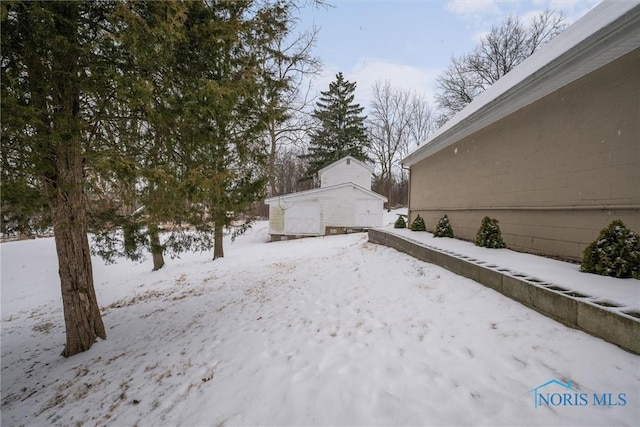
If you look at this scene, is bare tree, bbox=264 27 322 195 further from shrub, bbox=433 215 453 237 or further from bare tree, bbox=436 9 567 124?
bare tree, bbox=436 9 567 124

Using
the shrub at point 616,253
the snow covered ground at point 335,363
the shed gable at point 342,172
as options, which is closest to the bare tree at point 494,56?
the shed gable at point 342,172

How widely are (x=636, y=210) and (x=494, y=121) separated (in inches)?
134

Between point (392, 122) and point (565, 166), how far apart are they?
2956 centimetres

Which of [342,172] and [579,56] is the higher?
[342,172]

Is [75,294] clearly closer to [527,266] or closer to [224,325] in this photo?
[224,325]

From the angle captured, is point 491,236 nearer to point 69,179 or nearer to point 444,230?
point 444,230

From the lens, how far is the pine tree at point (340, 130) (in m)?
27.5

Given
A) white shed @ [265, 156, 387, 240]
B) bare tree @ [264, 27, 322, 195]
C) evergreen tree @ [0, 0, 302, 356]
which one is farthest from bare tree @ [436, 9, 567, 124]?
evergreen tree @ [0, 0, 302, 356]

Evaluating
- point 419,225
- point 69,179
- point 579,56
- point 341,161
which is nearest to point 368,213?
point 341,161

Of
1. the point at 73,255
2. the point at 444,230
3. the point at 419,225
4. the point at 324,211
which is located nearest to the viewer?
the point at 73,255

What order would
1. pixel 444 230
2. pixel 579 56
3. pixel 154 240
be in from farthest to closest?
pixel 444 230, pixel 154 240, pixel 579 56

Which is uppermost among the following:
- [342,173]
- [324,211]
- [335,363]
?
[342,173]

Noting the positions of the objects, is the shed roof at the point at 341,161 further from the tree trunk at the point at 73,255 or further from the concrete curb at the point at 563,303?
the tree trunk at the point at 73,255

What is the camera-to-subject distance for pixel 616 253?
3006 millimetres
